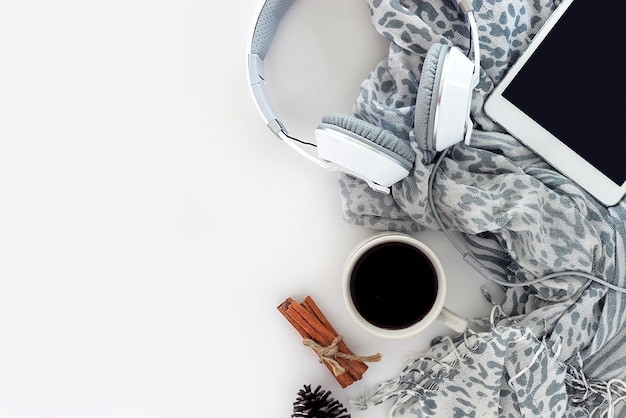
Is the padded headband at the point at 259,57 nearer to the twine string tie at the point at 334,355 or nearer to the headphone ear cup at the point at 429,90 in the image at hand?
the headphone ear cup at the point at 429,90

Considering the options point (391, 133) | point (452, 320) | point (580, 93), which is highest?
point (391, 133)

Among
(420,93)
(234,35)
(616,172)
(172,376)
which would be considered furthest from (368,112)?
(172,376)

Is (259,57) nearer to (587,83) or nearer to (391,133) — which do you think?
(391,133)

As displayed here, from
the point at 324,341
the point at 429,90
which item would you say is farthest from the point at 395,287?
the point at 429,90

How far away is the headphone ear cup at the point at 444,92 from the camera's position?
2.04ft

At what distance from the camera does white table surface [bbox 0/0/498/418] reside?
0.75m

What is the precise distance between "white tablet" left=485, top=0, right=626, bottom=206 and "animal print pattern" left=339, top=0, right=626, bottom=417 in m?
0.02

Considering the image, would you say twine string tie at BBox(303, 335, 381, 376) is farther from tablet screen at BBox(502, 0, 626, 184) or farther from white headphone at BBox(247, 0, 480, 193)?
tablet screen at BBox(502, 0, 626, 184)

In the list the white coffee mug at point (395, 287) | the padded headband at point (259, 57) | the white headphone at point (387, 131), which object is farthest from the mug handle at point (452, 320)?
the padded headband at point (259, 57)

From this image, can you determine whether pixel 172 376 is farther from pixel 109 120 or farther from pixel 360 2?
pixel 360 2

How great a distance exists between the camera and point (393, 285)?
718 millimetres

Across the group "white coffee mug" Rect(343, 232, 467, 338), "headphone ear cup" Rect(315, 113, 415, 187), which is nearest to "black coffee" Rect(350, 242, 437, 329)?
"white coffee mug" Rect(343, 232, 467, 338)

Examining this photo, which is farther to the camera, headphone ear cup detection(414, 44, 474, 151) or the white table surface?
the white table surface

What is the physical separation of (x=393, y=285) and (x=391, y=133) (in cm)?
18
